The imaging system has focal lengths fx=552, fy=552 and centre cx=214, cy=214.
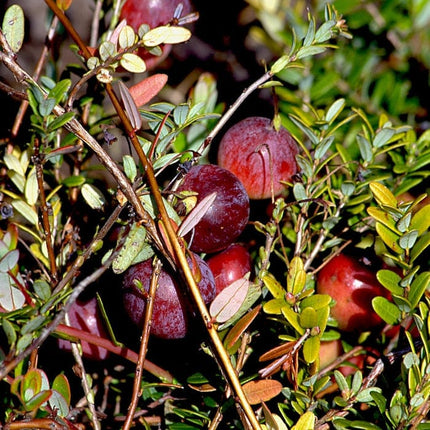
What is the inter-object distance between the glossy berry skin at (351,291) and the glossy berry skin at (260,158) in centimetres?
15

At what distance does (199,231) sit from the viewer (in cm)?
71

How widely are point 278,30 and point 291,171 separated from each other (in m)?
0.50

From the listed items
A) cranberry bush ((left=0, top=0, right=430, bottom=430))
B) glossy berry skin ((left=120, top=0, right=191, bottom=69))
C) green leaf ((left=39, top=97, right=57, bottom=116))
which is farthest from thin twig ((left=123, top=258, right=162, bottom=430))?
glossy berry skin ((left=120, top=0, right=191, bottom=69))

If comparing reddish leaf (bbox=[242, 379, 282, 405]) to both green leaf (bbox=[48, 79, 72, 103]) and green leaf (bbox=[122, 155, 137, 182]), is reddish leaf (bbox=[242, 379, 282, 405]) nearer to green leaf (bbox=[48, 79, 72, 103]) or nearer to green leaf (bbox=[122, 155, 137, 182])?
green leaf (bbox=[122, 155, 137, 182])

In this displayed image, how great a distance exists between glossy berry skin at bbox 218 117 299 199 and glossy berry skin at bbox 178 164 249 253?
0.32ft

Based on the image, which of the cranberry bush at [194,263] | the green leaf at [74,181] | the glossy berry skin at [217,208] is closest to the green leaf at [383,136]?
the cranberry bush at [194,263]

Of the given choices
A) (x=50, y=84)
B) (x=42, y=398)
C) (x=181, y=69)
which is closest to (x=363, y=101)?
(x=181, y=69)

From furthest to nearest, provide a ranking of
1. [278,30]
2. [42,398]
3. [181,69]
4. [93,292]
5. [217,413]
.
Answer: [181,69], [278,30], [93,292], [217,413], [42,398]

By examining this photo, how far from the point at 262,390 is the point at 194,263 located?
16 centimetres

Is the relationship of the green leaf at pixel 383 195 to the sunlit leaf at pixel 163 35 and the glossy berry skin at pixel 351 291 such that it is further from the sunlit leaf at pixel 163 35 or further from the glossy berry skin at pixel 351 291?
the sunlit leaf at pixel 163 35

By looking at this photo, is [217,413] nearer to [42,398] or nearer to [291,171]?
[42,398]

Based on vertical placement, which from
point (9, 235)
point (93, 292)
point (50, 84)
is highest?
point (50, 84)

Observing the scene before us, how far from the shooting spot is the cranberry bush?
1.98ft

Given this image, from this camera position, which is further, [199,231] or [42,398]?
[199,231]
